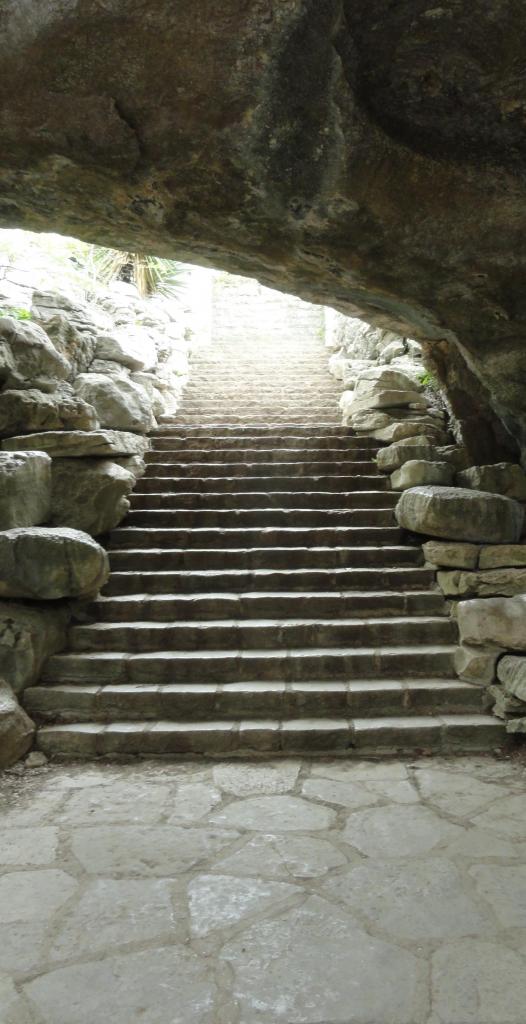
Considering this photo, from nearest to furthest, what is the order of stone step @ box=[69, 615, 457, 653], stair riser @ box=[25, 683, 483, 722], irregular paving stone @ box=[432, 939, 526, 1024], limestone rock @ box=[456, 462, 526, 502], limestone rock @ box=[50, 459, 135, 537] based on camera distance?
irregular paving stone @ box=[432, 939, 526, 1024], stair riser @ box=[25, 683, 483, 722], stone step @ box=[69, 615, 457, 653], limestone rock @ box=[50, 459, 135, 537], limestone rock @ box=[456, 462, 526, 502]

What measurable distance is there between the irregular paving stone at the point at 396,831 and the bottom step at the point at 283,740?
671 millimetres

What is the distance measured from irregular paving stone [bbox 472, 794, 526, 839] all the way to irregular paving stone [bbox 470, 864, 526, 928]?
272mm

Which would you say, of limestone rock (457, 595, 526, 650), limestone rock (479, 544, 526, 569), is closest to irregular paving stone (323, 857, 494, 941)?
limestone rock (457, 595, 526, 650)

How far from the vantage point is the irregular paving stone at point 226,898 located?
2.30 metres

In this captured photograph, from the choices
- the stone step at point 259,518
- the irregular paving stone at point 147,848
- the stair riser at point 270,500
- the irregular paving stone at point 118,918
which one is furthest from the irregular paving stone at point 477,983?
the stair riser at point 270,500

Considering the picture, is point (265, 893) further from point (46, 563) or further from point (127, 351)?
point (127, 351)

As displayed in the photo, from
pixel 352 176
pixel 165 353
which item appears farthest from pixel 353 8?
pixel 165 353

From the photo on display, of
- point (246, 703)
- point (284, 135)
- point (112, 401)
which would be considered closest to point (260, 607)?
point (246, 703)

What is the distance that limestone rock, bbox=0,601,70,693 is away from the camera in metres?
4.06

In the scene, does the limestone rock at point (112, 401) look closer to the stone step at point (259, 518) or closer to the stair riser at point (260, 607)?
→ the stone step at point (259, 518)

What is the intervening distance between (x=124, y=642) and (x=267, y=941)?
105 inches

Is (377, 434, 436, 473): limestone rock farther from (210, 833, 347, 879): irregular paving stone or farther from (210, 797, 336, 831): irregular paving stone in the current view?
(210, 833, 347, 879): irregular paving stone

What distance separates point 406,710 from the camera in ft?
13.2

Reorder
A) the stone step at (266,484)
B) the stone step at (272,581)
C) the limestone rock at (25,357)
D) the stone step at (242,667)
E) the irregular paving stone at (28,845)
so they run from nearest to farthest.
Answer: the irregular paving stone at (28,845) < the stone step at (242,667) < the stone step at (272,581) < the limestone rock at (25,357) < the stone step at (266,484)
